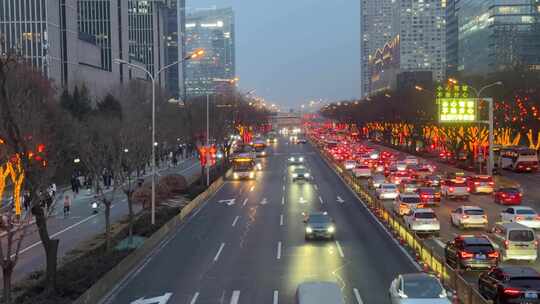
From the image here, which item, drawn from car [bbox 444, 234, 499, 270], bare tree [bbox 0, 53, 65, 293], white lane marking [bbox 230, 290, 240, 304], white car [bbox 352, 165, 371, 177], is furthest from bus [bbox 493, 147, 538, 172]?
white lane marking [bbox 230, 290, 240, 304]

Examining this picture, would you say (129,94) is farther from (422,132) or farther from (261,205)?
(261,205)

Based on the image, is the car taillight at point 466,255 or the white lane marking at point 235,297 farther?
the car taillight at point 466,255

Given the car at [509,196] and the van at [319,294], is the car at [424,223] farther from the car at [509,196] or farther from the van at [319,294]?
the van at [319,294]

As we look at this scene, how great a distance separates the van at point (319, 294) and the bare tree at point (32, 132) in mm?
7648

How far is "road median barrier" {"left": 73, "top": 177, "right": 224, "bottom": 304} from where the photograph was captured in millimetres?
21416

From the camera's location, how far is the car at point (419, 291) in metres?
17.3

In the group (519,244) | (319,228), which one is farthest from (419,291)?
(319,228)

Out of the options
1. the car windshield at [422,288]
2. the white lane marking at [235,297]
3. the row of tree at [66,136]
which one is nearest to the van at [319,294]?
the car windshield at [422,288]

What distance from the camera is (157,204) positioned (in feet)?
160

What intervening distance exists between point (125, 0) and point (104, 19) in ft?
37.1

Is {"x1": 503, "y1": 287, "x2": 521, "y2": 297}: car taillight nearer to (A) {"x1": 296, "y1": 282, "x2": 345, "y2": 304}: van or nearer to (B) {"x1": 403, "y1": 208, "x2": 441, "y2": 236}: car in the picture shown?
(A) {"x1": 296, "y1": 282, "x2": 345, "y2": 304}: van

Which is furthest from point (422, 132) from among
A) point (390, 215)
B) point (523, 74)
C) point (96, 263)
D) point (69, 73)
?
point (96, 263)

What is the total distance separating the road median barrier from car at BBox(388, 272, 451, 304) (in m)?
9.00

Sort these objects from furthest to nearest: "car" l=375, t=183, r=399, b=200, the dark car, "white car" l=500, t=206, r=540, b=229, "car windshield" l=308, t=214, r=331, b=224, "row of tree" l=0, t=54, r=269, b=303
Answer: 1. "car" l=375, t=183, r=399, b=200
2. "white car" l=500, t=206, r=540, b=229
3. "car windshield" l=308, t=214, r=331, b=224
4. "row of tree" l=0, t=54, r=269, b=303
5. the dark car
